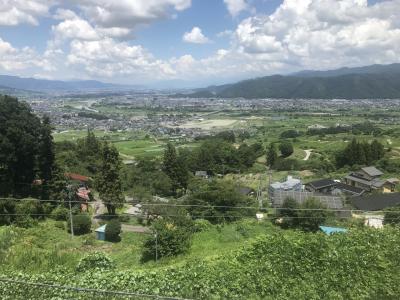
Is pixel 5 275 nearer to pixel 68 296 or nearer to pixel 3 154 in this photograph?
pixel 68 296

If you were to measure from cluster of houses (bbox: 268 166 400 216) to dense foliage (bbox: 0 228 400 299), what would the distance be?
1727 cm

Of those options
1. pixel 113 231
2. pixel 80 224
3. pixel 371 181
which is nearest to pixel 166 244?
pixel 113 231

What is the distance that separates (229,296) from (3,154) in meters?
15.6

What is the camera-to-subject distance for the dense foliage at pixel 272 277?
805 centimetres

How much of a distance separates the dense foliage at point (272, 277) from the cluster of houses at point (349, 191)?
17268 mm

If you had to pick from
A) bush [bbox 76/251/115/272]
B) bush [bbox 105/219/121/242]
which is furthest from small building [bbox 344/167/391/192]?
bush [bbox 76/251/115/272]

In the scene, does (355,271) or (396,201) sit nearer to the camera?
(355,271)

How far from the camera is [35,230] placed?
55.6 ft

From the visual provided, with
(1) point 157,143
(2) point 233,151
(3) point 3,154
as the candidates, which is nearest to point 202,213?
(3) point 3,154

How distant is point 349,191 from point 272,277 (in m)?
29.4

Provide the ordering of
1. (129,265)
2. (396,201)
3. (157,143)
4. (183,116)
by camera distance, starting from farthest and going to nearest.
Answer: (183,116)
(157,143)
(396,201)
(129,265)

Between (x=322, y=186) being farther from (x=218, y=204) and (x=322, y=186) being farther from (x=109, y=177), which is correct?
(x=109, y=177)

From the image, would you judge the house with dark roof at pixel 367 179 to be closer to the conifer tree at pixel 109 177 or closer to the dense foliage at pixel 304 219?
the dense foliage at pixel 304 219

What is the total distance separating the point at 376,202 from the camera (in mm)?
29047
